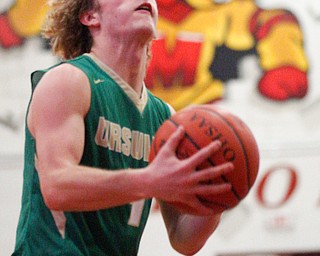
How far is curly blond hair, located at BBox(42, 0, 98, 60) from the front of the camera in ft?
11.0

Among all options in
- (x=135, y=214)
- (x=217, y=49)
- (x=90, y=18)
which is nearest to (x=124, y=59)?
(x=90, y=18)

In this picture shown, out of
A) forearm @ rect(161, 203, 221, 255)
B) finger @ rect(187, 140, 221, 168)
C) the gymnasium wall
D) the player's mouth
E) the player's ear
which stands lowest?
the gymnasium wall

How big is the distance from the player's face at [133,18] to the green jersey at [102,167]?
17 centimetres

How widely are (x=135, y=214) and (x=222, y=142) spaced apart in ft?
2.47

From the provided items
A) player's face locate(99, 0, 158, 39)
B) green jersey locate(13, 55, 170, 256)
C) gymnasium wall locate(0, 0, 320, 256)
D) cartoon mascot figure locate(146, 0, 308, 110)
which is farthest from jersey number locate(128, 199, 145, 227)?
cartoon mascot figure locate(146, 0, 308, 110)

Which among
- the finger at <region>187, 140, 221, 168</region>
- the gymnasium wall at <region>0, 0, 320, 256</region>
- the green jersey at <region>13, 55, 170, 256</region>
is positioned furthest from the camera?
the gymnasium wall at <region>0, 0, 320, 256</region>

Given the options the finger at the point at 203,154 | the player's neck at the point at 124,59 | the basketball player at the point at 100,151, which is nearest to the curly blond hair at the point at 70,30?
the basketball player at the point at 100,151

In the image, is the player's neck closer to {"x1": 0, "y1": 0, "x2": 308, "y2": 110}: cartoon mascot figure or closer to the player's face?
the player's face

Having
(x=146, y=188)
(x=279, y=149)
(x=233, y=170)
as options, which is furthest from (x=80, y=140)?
(x=279, y=149)

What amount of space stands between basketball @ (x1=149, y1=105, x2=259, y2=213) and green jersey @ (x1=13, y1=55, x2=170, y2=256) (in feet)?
1.11

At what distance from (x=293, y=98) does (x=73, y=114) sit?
354 cm

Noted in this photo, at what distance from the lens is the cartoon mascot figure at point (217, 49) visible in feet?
19.6

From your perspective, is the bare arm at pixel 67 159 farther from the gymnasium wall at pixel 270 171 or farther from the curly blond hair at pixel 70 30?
the gymnasium wall at pixel 270 171

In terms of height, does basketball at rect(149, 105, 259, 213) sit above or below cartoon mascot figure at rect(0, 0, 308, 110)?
above
